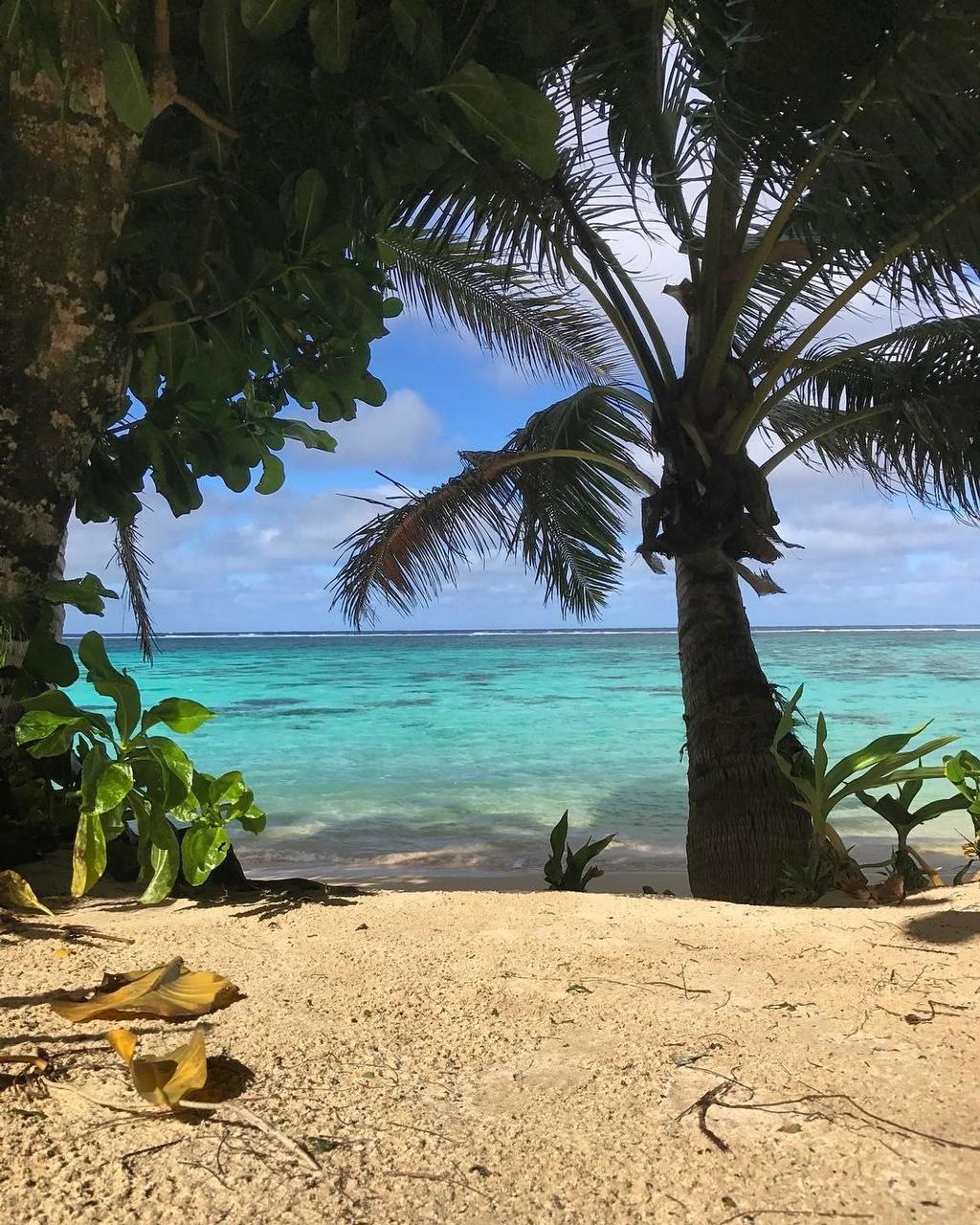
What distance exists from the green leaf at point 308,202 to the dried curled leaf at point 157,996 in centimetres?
142

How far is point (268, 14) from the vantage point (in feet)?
4.53

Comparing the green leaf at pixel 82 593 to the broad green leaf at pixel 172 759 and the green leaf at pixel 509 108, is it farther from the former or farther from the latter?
the green leaf at pixel 509 108

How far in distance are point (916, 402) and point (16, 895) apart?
4213mm

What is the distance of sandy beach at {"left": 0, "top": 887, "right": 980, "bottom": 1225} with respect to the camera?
2.48 ft

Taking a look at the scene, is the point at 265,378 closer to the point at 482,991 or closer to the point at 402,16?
the point at 402,16

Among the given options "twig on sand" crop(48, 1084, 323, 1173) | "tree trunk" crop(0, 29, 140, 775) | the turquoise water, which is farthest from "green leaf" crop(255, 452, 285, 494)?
the turquoise water

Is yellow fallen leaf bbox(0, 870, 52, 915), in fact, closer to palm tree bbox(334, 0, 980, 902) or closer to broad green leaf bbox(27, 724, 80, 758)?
broad green leaf bbox(27, 724, 80, 758)

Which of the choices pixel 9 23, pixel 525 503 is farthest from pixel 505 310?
pixel 9 23

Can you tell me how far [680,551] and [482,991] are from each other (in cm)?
296

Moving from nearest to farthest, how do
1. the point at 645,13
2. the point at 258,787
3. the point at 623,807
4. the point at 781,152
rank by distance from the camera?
the point at 645,13 < the point at 781,152 < the point at 623,807 < the point at 258,787

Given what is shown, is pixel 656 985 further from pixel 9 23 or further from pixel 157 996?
pixel 9 23

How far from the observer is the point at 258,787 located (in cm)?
868

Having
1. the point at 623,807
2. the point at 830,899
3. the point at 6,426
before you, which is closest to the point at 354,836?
the point at 623,807

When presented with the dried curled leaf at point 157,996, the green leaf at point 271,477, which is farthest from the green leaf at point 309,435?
the dried curled leaf at point 157,996
